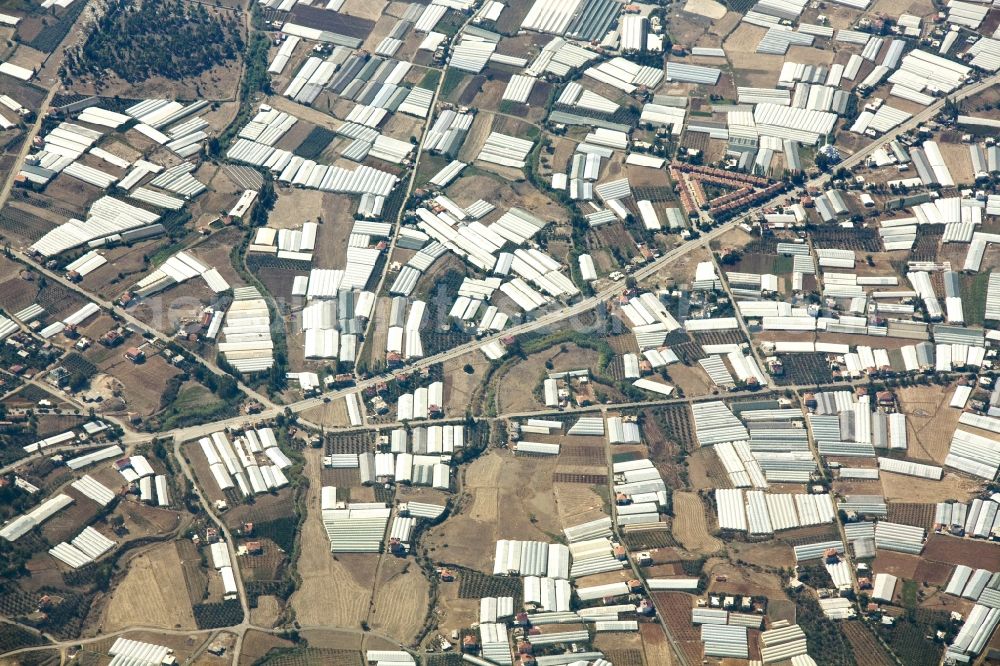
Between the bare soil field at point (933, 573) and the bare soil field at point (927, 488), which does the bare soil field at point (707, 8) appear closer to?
the bare soil field at point (927, 488)

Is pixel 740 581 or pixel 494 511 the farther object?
pixel 494 511

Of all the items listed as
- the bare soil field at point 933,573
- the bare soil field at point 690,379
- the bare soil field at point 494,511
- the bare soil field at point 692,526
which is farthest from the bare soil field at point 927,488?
the bare soil field at point 494,511

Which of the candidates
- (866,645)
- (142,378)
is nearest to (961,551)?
(866,645)

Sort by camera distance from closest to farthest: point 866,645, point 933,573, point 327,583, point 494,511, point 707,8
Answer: point 866,645
point 933,573
point 327,583
point 494,511
point 707,8

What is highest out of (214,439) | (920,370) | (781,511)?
(920,370)

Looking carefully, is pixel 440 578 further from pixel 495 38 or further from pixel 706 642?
pixel 495 38

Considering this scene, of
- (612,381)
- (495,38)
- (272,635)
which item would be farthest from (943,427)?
(495,38)

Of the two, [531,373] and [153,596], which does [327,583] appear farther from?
[531,373]
